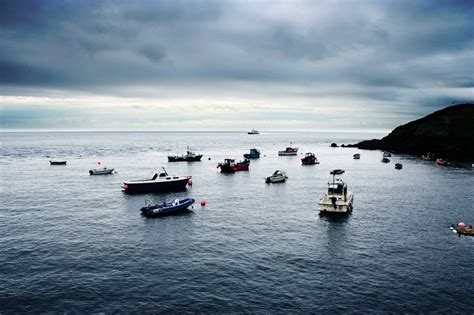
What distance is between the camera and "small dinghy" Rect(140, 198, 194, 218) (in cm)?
7242

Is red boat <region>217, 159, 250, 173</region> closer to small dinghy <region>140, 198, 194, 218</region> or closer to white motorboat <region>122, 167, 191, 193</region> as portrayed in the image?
white motorboat <region>122, 167, 191, 193</region>

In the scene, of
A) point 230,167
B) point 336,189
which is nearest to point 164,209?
point 336,189

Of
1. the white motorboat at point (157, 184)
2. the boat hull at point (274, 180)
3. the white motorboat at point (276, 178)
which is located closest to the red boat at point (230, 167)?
the white motorboat at point (276, 178)

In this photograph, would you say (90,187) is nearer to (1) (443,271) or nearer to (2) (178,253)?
(2) (178,253)

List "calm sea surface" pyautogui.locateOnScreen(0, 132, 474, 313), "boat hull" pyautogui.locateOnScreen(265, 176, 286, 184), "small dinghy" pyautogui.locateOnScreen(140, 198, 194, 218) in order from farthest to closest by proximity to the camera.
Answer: "boat hull" pyautogui.locateOnScreen(265, 176, 286, 184) → "small dinghy" pyautogui.locateOnScreen(140, 198, 194, 218) → "calm sea surface" pyautogui.locateOnScreen(0, 132, 474, 313)

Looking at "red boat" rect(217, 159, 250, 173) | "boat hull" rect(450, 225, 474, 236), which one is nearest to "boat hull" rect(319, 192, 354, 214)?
"boat hull" rect(450, 225, 474, 236)

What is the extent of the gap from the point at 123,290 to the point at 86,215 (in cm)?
3770

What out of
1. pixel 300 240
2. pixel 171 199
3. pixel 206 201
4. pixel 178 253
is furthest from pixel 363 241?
pixel 171 199

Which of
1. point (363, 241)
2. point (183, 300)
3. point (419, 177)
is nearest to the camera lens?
point (183, 300)

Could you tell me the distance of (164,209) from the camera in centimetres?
7344

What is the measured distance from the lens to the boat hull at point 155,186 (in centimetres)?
9875

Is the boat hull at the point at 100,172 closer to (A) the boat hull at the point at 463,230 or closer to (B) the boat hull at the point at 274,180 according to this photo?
(B) the boat hull at the point at 274,180

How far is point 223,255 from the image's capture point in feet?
165

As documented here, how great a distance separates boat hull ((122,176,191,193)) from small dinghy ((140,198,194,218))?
2528 centimetres
